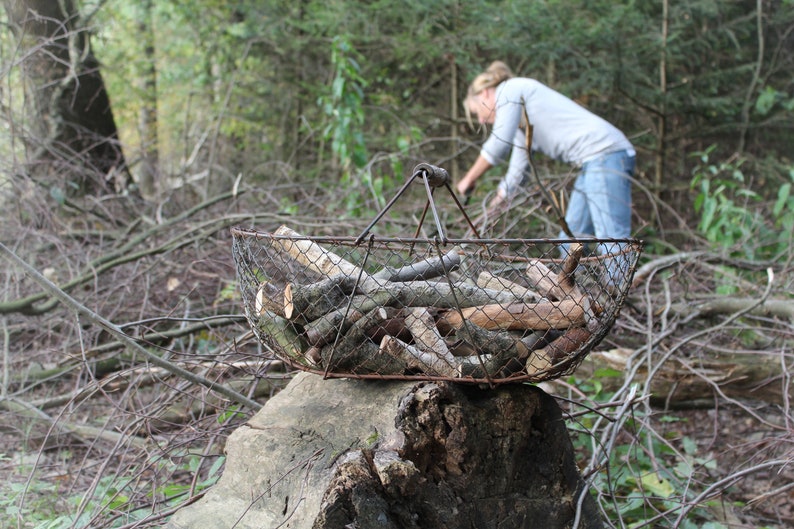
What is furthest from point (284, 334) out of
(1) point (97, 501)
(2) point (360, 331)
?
(1) point (97, 501)

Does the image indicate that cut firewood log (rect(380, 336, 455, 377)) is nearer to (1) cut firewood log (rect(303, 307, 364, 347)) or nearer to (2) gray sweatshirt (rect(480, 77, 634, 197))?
(1) cut firewood log (rect(303, 307, 364, 347))

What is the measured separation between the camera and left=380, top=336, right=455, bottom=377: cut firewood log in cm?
179

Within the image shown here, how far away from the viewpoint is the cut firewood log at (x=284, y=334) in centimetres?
190

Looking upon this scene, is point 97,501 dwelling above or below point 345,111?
below

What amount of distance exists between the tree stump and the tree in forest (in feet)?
13.3

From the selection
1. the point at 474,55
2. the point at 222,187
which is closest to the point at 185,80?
the point at 222,187

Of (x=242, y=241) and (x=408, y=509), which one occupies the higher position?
Result: (x=242, y=241)

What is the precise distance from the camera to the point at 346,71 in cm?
562

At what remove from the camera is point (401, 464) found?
5.47 feet

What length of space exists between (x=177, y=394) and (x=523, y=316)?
66.8 inches

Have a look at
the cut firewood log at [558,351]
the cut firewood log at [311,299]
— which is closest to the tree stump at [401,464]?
the cut firewood log at [558,351]

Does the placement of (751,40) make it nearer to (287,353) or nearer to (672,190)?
(672,190)

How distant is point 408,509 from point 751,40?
8270 mm

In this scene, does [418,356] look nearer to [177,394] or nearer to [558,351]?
[558,351]
